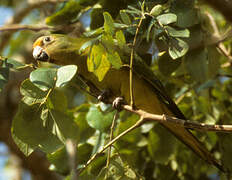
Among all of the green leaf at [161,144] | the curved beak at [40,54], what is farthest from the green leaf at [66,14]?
the green leaf at [161,144]

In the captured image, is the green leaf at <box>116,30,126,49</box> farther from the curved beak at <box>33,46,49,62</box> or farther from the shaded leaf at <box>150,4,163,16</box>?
the curved beak at <box>33,46,49,62</box>

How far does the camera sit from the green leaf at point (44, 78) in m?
1.41

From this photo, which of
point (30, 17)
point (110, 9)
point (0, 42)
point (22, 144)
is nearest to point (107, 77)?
point (110, 9)

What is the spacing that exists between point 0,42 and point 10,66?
2.62 m

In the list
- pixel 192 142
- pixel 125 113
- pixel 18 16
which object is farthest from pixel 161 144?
pixel 18 16

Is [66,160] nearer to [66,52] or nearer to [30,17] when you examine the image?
[66,52]

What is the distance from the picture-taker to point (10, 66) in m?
1.51

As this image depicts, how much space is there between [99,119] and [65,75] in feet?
1.86

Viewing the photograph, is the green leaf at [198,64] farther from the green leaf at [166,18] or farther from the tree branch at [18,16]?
the tree branch at [18,16]

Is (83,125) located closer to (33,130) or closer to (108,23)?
(33,130)

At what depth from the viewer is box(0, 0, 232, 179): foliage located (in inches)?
58.8

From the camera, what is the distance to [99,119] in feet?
6.25

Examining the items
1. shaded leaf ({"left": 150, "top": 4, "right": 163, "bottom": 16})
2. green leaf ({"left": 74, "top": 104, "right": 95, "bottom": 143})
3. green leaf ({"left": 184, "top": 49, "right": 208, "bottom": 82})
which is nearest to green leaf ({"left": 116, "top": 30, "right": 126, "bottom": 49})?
shaded leaf ({"left": 150, "top": 4, "right": 163, "bottom": 16})

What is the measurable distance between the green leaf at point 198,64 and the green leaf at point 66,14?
26.5 inches
